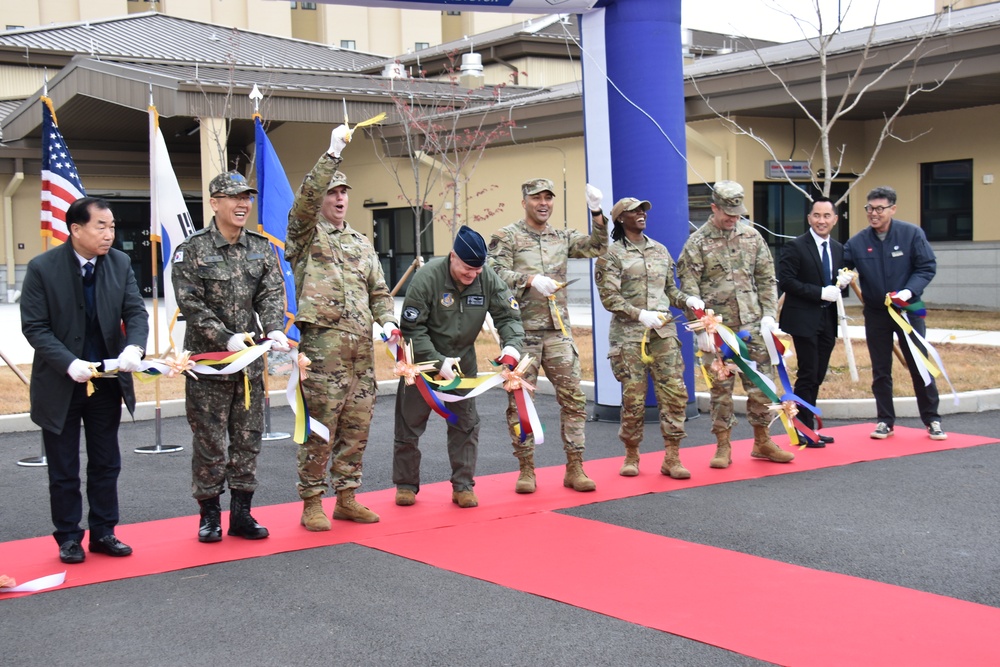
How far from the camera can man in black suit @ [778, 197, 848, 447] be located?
856 cm

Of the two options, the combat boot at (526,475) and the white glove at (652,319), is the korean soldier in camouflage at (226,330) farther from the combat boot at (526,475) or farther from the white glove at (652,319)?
the white glove at (652,319)

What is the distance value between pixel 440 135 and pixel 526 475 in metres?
16.2

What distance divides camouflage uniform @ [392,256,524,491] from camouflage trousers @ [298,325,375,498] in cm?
42

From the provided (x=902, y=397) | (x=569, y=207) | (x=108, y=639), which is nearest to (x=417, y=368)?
(x=108, y=639)

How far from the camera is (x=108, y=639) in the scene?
449 centimetres

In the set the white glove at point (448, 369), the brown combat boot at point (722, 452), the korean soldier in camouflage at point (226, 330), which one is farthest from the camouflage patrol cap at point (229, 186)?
the brown combat boot at point (722, 452)

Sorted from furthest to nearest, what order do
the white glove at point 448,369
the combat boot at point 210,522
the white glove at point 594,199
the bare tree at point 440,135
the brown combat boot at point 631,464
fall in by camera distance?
the bare tree at point 440,135
the brown combat boot at point 631,464
the white glove at point 594,199
the white glove at point 448,369
the combat boot at point 210,522

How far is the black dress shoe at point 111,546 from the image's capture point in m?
5.75

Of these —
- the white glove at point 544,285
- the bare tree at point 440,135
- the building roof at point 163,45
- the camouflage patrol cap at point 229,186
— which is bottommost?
the white glove at point 544,285

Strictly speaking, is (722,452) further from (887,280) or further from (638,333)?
(887,280)

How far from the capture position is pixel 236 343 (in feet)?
19.1

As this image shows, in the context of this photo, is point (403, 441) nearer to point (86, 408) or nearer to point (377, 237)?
point (86, 408)

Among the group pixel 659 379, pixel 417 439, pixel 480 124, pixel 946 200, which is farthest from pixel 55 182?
pixel 946 200

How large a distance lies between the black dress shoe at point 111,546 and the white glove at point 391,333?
72.6 inches
